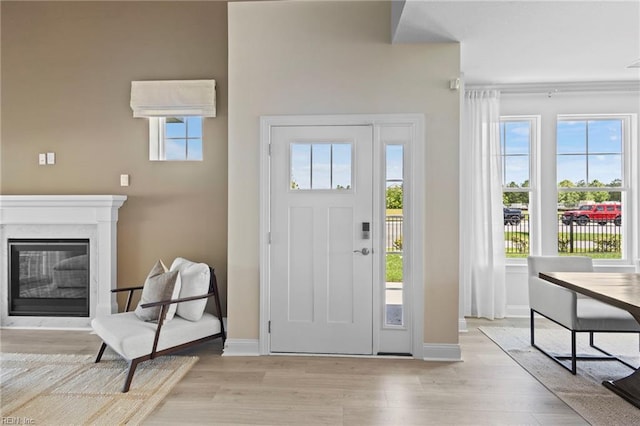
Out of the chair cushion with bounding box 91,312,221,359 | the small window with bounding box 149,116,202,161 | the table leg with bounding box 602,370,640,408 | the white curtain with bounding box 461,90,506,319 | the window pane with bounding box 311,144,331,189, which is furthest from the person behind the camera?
the white curtain with bounding box 461,90,506,319

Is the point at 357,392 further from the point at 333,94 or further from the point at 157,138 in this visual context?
the point at 157,138

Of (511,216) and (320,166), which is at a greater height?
(320,166)

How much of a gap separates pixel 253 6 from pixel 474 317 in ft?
13.0

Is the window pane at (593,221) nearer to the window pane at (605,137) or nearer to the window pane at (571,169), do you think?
the window pane at (571,169)

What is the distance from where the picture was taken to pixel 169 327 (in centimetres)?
311

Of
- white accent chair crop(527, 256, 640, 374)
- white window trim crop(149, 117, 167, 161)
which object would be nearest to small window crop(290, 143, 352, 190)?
white window trim crop(149, 117, 167, 161)

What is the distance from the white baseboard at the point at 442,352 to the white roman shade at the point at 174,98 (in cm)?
304

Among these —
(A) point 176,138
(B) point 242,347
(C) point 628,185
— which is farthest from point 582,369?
(A) point 176,138

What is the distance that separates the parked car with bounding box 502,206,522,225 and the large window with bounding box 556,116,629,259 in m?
0.47

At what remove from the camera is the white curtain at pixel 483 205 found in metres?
4.34

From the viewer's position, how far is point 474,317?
4.41m

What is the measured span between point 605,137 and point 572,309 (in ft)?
8.86

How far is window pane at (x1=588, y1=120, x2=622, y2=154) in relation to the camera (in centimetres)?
451

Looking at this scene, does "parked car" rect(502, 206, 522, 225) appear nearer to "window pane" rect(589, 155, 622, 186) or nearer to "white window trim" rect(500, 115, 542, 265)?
"white window trim" rect(500, 115, 542, 265)
